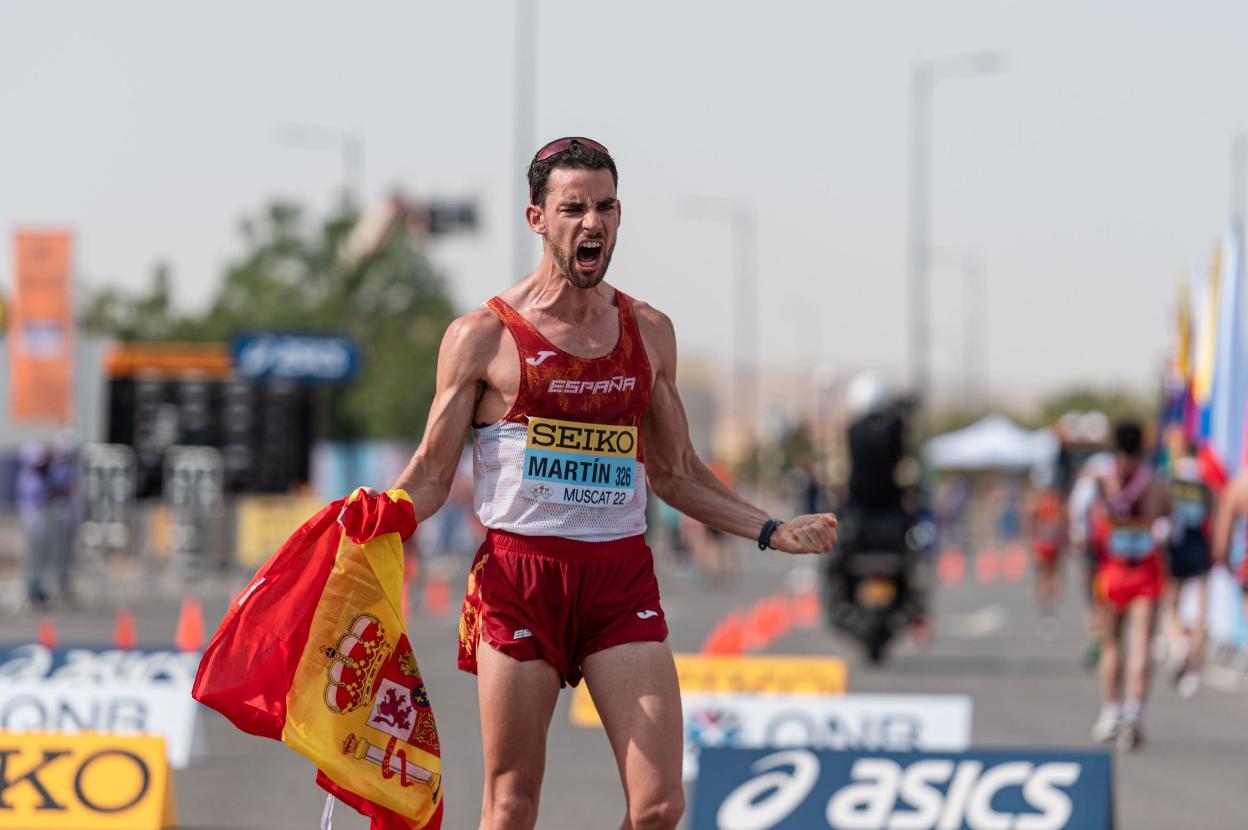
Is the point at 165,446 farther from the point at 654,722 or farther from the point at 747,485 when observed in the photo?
the point at 747,485

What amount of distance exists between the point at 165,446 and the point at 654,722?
30.1 metres

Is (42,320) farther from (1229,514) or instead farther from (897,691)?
(1229,514)

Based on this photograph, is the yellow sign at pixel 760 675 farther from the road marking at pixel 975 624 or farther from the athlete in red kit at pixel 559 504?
the road marking at pixel 975 624

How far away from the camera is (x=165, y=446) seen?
35.4m

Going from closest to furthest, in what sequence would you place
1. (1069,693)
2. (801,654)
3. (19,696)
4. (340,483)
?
1. (19,696)
2. (1069,693)
3. (801,654)
4. (340,483)

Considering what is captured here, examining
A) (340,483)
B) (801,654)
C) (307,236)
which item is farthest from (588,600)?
(307,236)

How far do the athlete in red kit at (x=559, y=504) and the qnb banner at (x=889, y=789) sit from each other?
8.62 feet

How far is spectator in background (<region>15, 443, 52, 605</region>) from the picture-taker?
88.5 ft

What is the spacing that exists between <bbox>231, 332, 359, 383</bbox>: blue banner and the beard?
29.9 metres

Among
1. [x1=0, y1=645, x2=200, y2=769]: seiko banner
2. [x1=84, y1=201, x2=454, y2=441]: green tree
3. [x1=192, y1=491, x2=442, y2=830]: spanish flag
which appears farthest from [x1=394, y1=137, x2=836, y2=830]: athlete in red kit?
[x1=84, y1=201, x2=454, y2=441]: green tree

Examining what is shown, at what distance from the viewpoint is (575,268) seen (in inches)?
243

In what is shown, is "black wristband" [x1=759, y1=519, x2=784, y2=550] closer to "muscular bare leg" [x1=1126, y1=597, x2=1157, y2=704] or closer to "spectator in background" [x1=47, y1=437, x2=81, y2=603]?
"muscular bare leg" [x1=1126, y1=597, x2=1157, y2=704]

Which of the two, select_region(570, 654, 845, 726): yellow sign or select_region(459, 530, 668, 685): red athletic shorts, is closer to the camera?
select_region(459, 530, 668, 685): red athletic shorts

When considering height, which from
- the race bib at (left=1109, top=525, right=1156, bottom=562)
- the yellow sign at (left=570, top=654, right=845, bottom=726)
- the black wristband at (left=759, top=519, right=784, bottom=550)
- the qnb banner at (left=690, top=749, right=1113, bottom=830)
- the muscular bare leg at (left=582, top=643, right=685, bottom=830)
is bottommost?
the yellow sign at (left=570, top=654, right=845, bottom=726)
